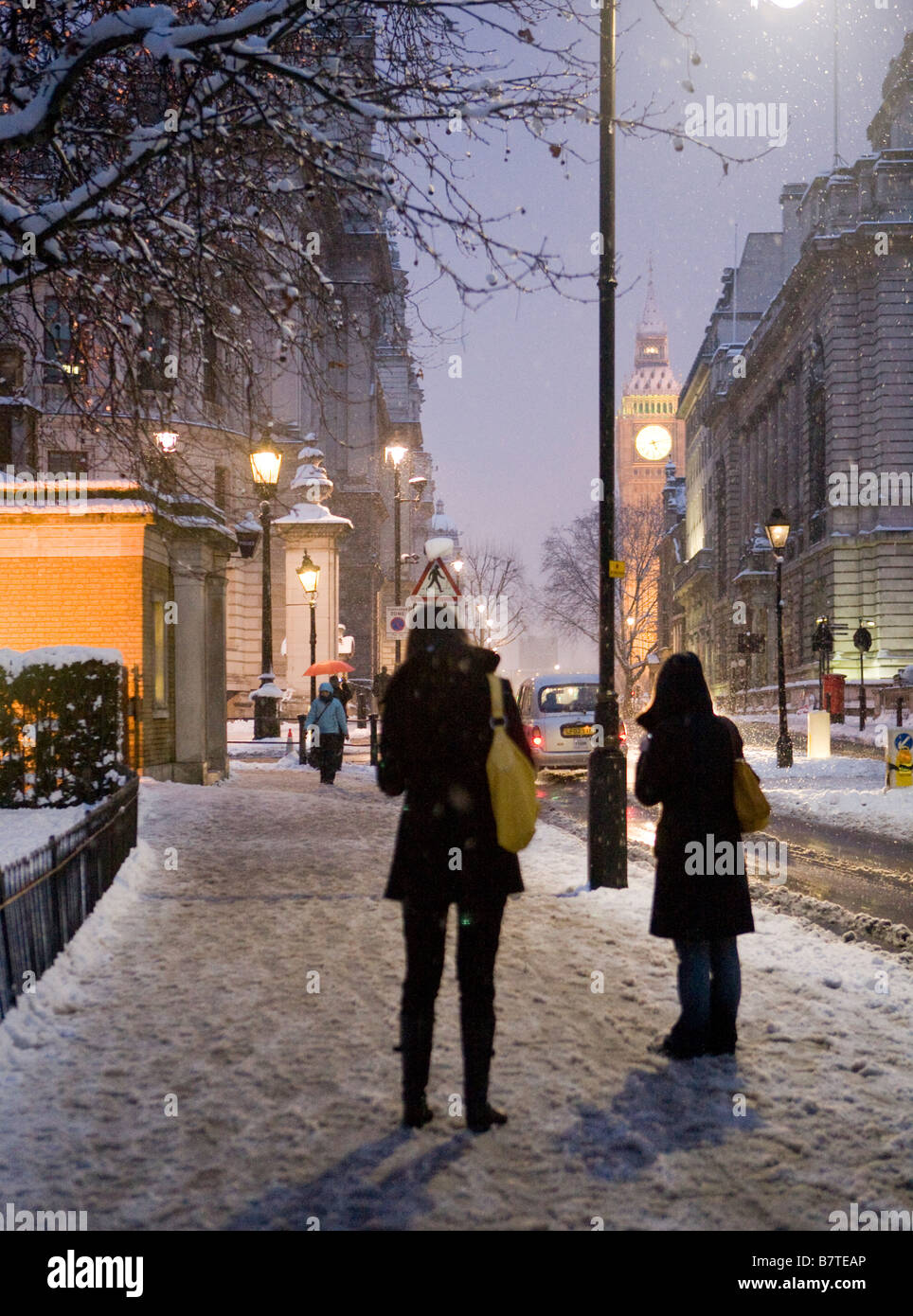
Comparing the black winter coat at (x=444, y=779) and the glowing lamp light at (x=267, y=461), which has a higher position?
the glowing lamp light at (x=267, y=461)

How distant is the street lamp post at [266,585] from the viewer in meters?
20.3

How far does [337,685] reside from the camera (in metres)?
25.4

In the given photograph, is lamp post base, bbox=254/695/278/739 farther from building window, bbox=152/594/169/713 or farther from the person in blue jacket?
building window, bbox=152/594/169/713

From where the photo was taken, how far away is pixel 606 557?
966 cm

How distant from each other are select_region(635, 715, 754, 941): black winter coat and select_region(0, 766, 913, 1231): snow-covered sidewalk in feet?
2.13

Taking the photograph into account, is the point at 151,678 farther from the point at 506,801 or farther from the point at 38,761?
the point at 506,801

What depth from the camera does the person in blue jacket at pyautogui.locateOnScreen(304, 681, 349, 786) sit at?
773 inches

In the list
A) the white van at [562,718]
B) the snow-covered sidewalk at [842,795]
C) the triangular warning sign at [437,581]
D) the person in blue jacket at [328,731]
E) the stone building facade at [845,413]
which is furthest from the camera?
the stone building facade at [845,413]

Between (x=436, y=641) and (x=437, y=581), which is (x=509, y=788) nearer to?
(x=436, y=641)

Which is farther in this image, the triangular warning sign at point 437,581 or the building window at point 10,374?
the building window at point 10,374

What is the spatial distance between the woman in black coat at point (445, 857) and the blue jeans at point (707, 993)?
1.20m

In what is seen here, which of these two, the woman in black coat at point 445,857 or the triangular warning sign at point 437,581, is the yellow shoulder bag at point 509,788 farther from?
the triangular warning sign at point 437,581

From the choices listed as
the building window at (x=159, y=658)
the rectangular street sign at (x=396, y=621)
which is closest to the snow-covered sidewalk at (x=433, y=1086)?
the building window at (x=159, y=658)
